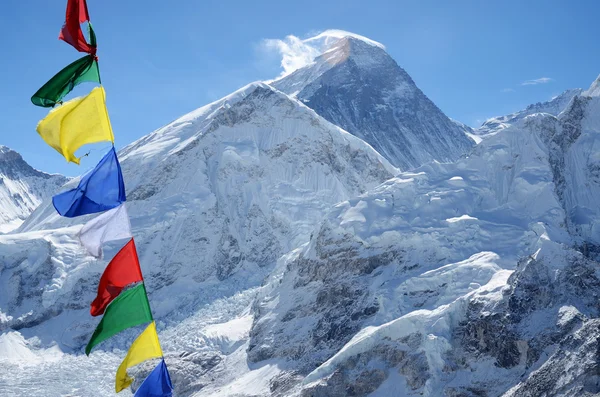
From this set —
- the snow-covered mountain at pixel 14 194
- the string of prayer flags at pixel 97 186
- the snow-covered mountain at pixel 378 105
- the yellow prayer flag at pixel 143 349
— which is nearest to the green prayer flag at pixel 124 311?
the string of prayer flags at pixel 97 186

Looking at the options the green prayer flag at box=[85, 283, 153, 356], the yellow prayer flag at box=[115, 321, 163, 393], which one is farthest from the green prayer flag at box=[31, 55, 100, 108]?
the yellow prayer flag at box=[115, 321, 163, 393]

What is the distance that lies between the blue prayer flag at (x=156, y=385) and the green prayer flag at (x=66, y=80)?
19.4 ft

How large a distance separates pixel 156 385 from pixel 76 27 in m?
7.61

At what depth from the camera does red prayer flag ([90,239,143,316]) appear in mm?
17438

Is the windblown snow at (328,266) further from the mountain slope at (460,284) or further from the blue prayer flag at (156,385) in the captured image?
the blue prayer flag at (156,385)

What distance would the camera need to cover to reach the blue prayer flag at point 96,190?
1772 centimetres

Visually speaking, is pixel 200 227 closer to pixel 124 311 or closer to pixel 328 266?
pixel 328 266

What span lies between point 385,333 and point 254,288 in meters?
38.4

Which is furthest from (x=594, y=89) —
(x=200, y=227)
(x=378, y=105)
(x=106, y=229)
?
(x=106, y=229)

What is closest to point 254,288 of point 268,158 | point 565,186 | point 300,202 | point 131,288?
point 300,202

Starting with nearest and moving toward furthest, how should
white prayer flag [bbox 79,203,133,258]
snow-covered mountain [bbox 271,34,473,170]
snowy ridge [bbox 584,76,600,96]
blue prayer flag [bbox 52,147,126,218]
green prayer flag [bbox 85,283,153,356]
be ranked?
green prayer flag [bbox 85,283,153,356], blue prayer flag [bbox 52,147,126,218], white prayer flag [bbox 79,203,133,258], snowy ridge [bbox 584,76,600,96], snow-covered mountain [bbox 271,34,473,170]

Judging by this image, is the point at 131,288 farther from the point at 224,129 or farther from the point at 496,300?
the point at 224,129

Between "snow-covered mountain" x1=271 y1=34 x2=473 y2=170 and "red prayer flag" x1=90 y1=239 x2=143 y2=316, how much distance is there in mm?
149178

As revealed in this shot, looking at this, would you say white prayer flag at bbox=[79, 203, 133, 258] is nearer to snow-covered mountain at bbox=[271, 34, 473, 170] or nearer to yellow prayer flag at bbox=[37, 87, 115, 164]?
yellow prayer flag at bbox=[37, 87, 115, 164]
